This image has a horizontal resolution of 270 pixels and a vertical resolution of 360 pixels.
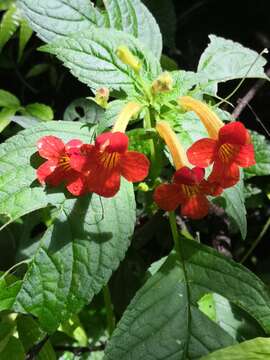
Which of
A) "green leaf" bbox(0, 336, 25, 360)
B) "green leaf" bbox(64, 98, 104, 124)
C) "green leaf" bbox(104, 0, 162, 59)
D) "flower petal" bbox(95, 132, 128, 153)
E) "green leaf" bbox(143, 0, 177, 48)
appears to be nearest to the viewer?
"flower petal" bbox(95, 132, 128, 153)

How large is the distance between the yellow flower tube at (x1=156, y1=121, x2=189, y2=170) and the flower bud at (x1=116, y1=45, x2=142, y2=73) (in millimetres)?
124

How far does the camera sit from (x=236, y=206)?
121 centimetres

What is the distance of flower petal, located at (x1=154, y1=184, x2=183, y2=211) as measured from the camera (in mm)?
1111

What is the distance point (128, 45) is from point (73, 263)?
0.45 m

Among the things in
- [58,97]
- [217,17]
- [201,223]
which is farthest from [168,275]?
[217,17]

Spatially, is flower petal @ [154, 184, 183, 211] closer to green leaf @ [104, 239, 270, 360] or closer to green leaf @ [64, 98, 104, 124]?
green leaf @ [104, 239, 270, 360]

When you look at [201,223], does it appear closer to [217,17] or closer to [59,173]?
[59,173]

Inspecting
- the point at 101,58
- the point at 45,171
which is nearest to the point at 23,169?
the point at 45,171

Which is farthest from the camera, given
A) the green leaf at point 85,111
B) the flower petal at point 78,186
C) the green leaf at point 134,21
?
the green leaf at point 85,111

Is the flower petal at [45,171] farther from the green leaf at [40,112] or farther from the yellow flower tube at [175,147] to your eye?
the green leaf at [40,112]

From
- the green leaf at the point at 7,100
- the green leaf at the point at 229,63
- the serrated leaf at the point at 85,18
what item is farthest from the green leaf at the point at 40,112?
the green leaf at the point at 229,63

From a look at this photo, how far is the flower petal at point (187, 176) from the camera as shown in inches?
41.6

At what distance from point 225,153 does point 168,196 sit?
0.43 feet

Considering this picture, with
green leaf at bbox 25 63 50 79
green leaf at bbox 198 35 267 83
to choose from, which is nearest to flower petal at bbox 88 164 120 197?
green leaf at bbox 198 35 267 83
